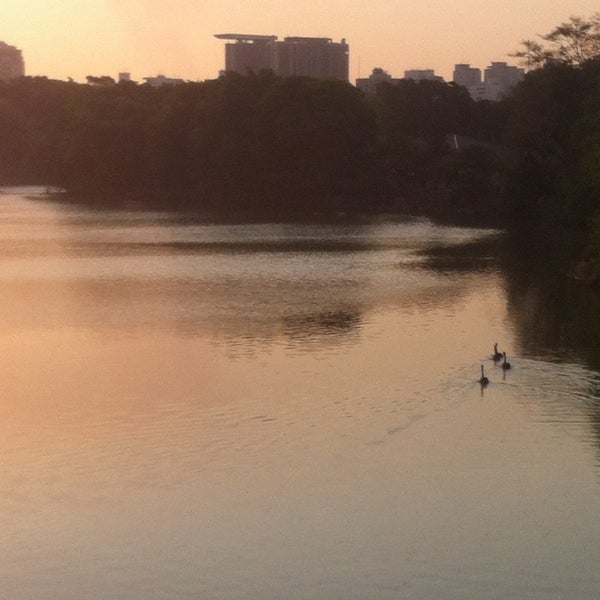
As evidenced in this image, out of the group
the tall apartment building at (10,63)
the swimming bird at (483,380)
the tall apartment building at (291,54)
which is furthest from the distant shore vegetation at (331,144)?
the tall apartment building at (10,63)

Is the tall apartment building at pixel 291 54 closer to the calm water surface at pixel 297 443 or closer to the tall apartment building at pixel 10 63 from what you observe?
the tall apartment building at pixel 10 63

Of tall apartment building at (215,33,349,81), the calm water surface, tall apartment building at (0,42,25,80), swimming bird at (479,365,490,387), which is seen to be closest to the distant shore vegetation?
the calm water surface

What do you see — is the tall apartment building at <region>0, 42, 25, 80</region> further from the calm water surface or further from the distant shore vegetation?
the calm water surface

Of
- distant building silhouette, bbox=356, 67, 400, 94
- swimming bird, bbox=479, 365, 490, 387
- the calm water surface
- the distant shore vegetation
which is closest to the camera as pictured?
the calm water surface

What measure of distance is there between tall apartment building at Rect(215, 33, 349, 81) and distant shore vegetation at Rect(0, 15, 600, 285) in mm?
77745

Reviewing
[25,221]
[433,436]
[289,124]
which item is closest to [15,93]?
[289,124]

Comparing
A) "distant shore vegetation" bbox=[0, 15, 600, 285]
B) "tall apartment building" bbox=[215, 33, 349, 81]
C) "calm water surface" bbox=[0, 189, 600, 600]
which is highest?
"tall apartment building" bbox=[215, 33, 349, 81]

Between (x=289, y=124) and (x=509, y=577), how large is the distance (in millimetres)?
53197

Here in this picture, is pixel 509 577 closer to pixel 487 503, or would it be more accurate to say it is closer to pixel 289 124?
pixel 487 503

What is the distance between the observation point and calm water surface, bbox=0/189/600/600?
1205 cm

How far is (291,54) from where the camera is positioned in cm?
16575

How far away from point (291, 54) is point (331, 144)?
343ft

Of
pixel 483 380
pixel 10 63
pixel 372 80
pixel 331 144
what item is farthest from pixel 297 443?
pixel 10 63

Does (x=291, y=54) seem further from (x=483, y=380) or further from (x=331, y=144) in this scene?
(x=483, y=380)
